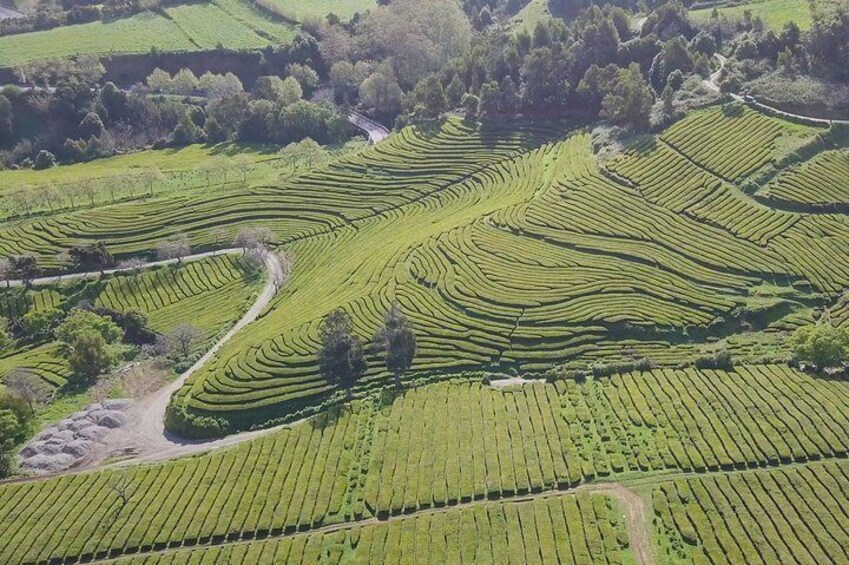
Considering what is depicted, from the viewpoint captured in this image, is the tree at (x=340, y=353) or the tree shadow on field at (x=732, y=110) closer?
the tree at (x=340, y=353)

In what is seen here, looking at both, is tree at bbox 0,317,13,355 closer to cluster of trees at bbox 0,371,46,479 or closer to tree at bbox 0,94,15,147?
cluster of trees at bbox 0,371,46,479

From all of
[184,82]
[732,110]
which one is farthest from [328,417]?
[184,82]

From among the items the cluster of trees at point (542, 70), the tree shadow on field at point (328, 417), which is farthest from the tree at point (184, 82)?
the tree shadow on field at point (328, 417)

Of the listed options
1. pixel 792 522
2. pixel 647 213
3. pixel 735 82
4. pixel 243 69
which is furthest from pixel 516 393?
pixel 243 69

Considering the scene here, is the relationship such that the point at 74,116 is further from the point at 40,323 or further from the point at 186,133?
the point at 40,323

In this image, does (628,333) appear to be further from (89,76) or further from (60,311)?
(89,76)

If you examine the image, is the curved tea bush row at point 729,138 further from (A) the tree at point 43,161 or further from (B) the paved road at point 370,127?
(A) the tree at point 43,161
